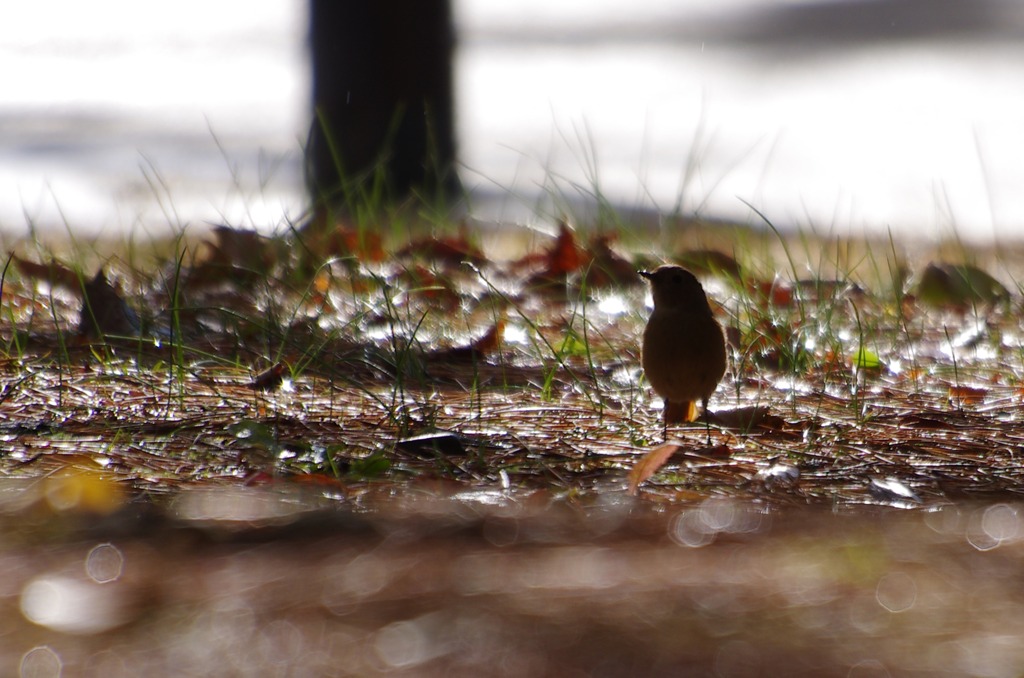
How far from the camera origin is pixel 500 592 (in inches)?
68.8

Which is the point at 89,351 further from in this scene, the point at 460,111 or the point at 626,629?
the point at 460,111

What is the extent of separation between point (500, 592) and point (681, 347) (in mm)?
1580

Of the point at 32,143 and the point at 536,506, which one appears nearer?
the point at 536,506

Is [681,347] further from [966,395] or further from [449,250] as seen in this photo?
[449,250]

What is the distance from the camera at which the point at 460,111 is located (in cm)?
777

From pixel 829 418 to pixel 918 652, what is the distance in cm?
165

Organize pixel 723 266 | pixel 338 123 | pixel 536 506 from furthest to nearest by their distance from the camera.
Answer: pixel 338 123 < pixel 723 266 < pixel 536 506

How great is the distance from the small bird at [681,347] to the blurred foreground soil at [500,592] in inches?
39.3

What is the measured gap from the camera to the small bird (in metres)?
3.23

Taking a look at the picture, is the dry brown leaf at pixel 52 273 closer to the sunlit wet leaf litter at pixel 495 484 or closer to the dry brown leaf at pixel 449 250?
the sunlit wet leaf litter at pixel 495 484

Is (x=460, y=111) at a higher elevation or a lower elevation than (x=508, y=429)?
higher

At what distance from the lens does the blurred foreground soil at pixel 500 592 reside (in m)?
1.54

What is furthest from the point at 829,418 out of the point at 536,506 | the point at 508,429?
the point at 536,506

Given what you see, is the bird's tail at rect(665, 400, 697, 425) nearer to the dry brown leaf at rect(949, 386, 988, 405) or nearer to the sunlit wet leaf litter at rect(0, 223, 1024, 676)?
the sunlit wet leaf litter at rect(0, 223, 1024, 676)
